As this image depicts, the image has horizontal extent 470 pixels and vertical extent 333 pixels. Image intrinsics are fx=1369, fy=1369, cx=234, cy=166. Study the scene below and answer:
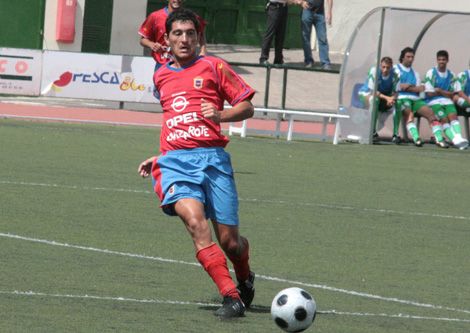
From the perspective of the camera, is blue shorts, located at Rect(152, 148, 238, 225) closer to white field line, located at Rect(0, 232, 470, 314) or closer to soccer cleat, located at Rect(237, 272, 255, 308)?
soccer cleat, located at Rect(237, 272, 255, 308)

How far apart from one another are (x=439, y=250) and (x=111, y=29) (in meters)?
21.1

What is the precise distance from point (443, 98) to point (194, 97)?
15.2 m

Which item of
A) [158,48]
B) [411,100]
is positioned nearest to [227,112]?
[158,48]

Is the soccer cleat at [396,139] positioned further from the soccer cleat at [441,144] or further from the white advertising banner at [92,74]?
the white advertising banner at [92,74]

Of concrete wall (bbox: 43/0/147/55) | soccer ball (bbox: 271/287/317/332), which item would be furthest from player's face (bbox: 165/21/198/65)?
concrete wall (bbox: 43/0/147/55)

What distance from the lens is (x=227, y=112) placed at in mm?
8102

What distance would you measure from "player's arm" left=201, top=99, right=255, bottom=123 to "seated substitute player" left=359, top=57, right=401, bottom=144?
14.3m

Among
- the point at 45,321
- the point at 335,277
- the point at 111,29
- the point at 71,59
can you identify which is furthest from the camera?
the point at 111,29

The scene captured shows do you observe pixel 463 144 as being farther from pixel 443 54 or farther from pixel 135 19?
pixel 135 19

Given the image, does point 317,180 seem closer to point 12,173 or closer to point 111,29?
point 12,173

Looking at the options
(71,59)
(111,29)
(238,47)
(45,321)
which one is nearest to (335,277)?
(45,321)

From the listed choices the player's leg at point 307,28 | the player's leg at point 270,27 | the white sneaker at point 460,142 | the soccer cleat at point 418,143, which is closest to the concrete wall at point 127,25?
Answer: the player's leg at point 270,27

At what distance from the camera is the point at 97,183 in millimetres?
14469

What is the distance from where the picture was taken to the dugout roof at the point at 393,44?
888 inches
